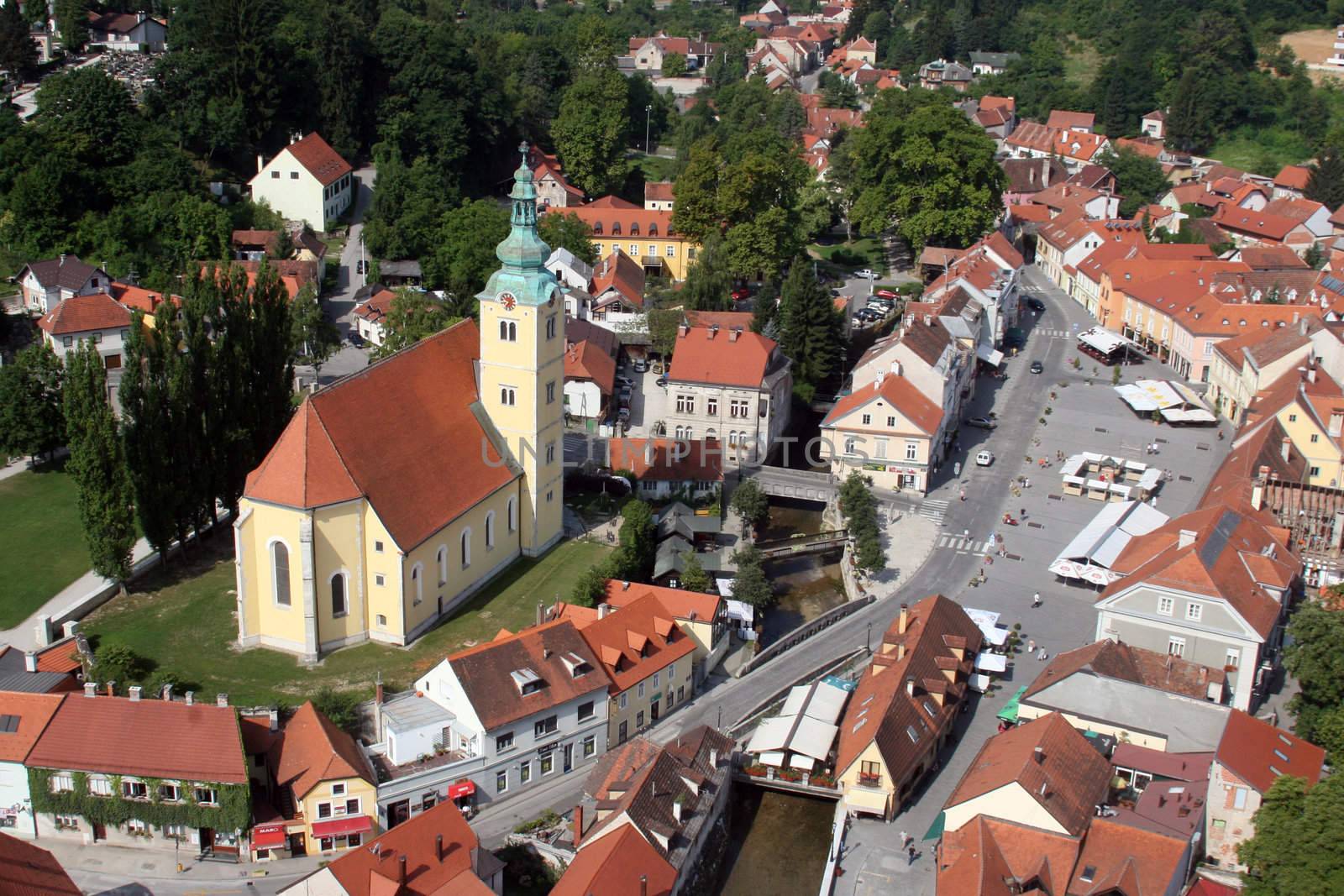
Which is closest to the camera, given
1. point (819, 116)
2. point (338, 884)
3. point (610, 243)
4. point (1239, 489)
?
point (338, 884)

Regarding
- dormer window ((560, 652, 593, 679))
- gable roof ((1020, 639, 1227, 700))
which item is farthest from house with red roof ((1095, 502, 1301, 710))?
dormer window ((560, 652, 593, 679))

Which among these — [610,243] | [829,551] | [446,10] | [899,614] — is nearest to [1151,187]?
[610,243]

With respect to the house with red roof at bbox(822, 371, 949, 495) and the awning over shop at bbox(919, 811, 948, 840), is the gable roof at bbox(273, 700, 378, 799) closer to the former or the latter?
the awning over shop at bbox(919, 811, 948, 840)

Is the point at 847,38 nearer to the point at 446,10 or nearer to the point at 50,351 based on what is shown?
the point at 446,10

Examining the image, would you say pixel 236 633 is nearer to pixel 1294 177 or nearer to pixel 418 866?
pixel 418 866

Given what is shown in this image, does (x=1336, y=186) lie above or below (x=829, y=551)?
above

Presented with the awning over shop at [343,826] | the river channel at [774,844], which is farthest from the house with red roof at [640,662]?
the awning over shop at [343,826]

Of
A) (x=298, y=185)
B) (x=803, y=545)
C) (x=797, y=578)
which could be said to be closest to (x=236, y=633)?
(x=797, y=578)

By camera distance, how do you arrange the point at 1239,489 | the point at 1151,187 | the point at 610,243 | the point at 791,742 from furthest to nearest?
the point at 1151,187, the point at 610,243, the point at 1239,489, the point at 791,742
